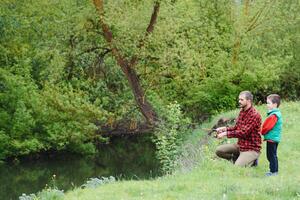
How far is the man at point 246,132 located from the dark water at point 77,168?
303 inches

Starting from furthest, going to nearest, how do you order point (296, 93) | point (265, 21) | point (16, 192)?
point (296, 93), point (265, 21), point (16, 192)

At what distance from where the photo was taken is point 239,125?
1207 cm

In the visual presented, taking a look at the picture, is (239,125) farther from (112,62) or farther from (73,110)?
(112,62)

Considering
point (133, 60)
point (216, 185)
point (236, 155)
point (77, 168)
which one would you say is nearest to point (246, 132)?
point (236, 155)

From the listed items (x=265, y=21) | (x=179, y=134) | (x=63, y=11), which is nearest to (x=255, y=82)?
(x=265, y=21)

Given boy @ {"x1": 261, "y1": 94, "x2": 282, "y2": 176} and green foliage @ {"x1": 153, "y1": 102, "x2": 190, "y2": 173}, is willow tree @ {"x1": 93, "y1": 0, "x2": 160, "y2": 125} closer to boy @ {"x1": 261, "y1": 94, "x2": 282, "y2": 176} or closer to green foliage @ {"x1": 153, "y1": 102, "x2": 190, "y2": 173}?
green foliage @ {"x1": 153, "y1": 102, "x2": 190, "y2": 173}

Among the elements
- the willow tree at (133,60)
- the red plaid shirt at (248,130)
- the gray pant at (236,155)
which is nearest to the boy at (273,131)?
the red plaid shirt at (248,130)

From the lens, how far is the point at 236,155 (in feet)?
41.7

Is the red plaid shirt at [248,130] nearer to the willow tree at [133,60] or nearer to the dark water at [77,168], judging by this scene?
the dark water at [77,168]

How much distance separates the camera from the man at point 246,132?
11.9m

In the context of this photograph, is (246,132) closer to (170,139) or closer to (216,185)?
(216,185)

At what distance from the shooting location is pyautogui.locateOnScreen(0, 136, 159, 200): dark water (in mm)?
21344

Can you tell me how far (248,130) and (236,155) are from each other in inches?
41.6

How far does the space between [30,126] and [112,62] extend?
20.5ft
